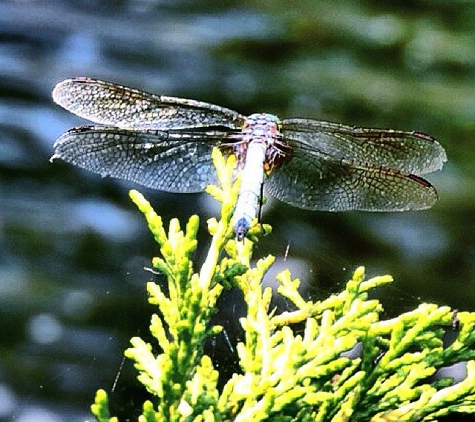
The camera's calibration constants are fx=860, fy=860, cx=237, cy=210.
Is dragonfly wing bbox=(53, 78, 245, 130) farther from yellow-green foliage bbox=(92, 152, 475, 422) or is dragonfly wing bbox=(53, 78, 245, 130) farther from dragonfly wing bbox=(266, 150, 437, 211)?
yellow-green foliage bbox=(92, 152, 475, 422)

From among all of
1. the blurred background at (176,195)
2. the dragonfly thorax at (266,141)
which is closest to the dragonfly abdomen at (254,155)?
the dragonfly thorax at (266,141)

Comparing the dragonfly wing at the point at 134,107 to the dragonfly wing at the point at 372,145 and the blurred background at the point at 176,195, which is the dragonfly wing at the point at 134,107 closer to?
the dragonfly wing at the point at 372,145

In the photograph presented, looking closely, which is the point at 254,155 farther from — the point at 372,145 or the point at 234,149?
the point at 372,145

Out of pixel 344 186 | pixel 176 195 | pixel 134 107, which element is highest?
pixel 176 195

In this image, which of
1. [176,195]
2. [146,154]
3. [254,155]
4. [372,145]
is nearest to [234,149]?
[254,155]

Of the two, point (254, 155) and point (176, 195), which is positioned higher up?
point (176, 195)

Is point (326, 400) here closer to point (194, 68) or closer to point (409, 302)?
point (409, 302)

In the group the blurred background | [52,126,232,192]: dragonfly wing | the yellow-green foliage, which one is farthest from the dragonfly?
the yellow-green foliage

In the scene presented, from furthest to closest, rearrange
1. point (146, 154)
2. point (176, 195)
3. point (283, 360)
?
point (176, 195) < point (146, 154) < point (283, 360)
